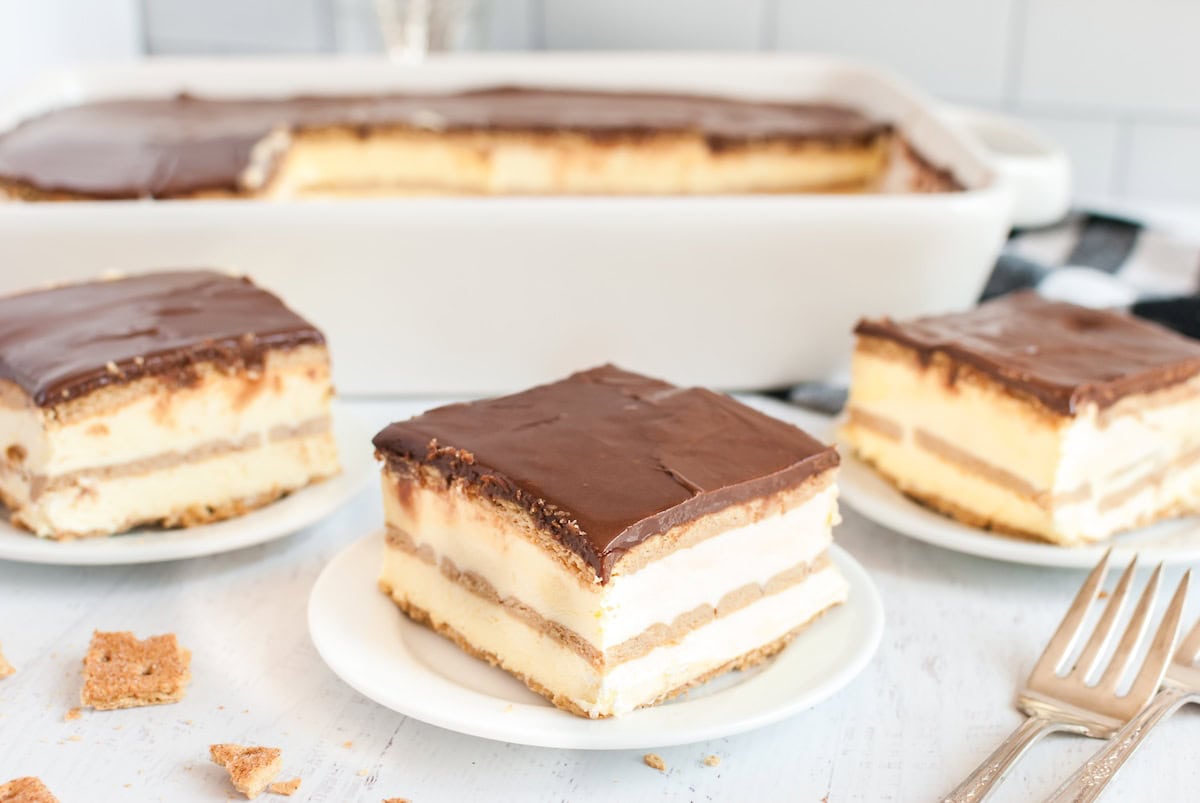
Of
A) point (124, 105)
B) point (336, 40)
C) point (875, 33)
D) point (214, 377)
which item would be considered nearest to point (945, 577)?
point (214, 377)

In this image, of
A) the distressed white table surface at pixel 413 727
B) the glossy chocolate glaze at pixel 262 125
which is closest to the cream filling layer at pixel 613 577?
the distressed white table surface at pixel 413 727

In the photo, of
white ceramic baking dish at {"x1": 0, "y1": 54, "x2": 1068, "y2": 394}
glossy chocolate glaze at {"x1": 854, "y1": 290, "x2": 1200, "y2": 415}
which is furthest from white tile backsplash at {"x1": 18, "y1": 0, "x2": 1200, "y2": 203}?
glossy chocolate glaze at {"x1": 854, "y1": 290, "x2": 1200, "y2": 415}

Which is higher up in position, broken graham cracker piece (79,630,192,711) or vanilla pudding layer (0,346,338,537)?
vanilla pudding layer (0,346,338,537)

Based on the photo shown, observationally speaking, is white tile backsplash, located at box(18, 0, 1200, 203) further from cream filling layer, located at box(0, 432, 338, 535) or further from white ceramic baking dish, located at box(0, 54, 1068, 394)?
cream filling layer, located at box(0, 432, 338, 535)

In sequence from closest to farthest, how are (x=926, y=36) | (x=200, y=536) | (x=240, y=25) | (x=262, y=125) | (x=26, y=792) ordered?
(x=26, y=792)
(x=200, y=536)
(x=262, y=125)
(x=926, y=36)
(x=240, y=25)

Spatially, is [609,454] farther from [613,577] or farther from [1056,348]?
[1056,348]

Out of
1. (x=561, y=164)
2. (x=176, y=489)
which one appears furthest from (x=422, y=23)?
(x=176, y=489)

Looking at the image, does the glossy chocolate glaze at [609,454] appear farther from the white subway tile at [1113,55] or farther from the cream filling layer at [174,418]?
the white subway tile at [1113,55]
